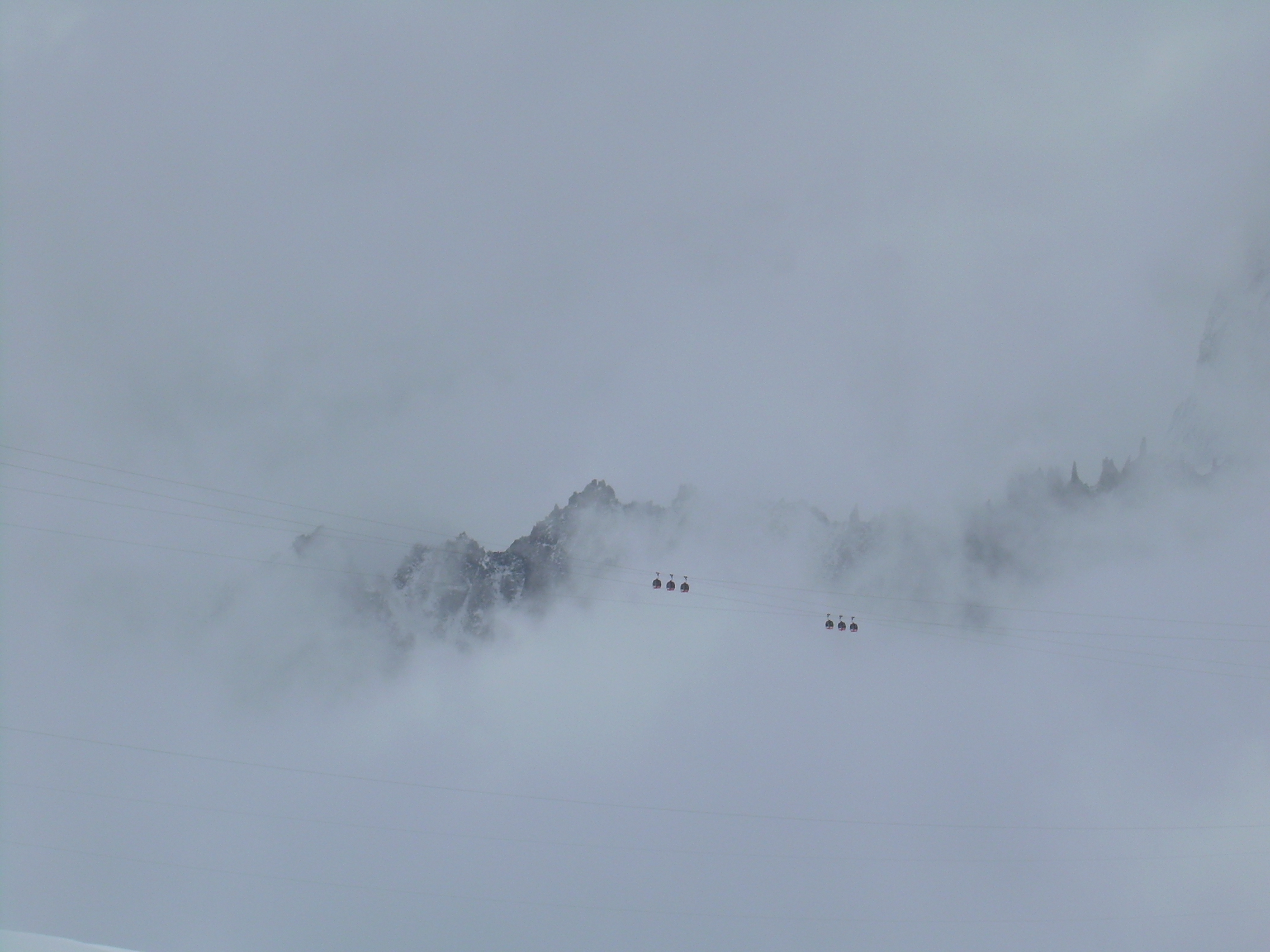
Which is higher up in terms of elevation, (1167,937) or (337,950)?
(1167,937)

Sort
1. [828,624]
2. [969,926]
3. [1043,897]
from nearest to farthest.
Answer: [828,624]
[1043,897]
[969,926]

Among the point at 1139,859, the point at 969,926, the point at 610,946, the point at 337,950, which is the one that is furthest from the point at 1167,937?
the point at 337,950

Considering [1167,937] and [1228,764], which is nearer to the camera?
[1167,937]

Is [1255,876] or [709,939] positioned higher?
[1255,876]

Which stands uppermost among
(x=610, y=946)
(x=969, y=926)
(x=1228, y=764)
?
(x=1228, y=764)

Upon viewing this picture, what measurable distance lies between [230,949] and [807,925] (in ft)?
380

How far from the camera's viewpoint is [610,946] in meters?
199

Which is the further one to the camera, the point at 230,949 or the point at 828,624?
the point at 230,949

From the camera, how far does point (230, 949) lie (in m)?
198

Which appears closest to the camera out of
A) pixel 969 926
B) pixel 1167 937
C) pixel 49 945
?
pixel 49 945

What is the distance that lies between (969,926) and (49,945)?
203 m

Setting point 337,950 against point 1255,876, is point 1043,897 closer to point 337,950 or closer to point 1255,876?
point 1255,876

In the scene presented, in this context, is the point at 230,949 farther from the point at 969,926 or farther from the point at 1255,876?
the point at 1255,876

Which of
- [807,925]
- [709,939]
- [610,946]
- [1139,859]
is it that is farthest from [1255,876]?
[610,946]
